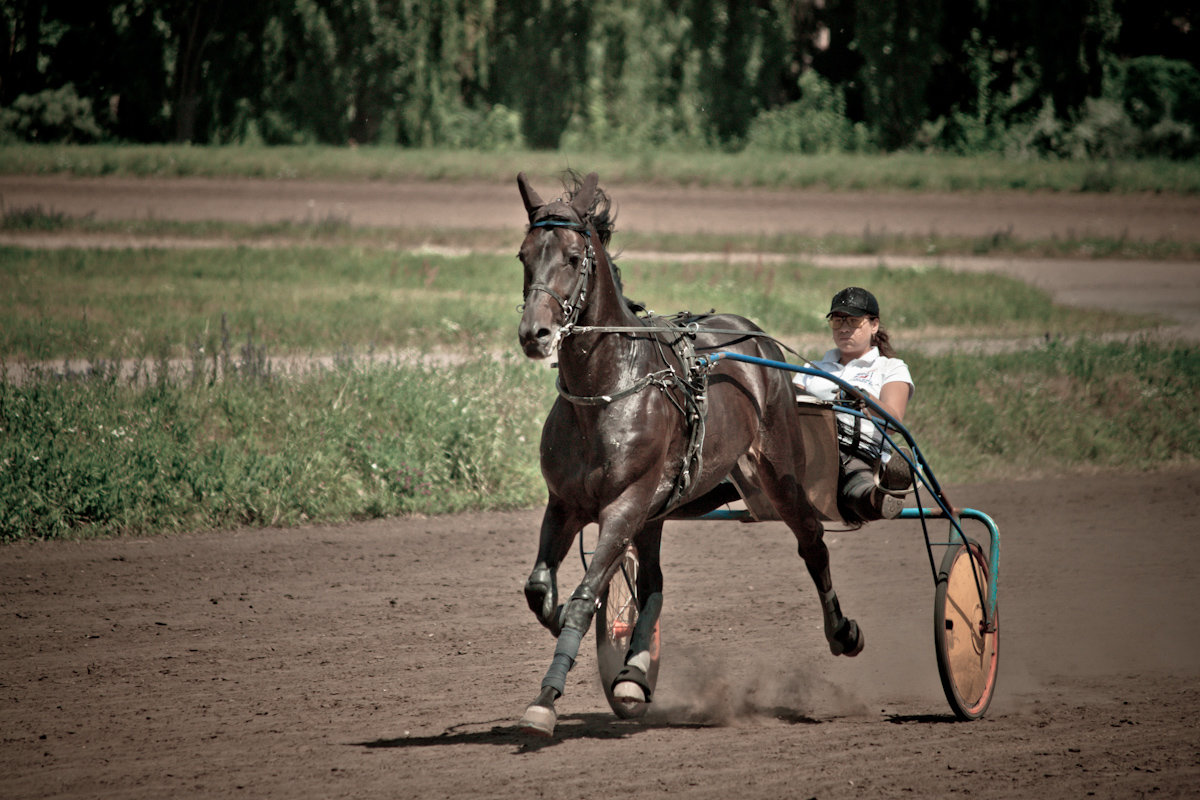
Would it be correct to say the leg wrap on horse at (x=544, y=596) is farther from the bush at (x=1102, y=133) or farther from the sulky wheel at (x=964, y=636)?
the bush at (x=1102, y=133)

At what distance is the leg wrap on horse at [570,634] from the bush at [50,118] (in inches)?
728

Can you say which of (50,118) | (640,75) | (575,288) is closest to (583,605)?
(575,288)

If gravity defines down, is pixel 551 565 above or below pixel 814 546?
above

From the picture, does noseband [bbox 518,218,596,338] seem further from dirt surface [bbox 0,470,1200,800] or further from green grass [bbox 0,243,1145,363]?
green grass [bbox 0,243,1145,363]

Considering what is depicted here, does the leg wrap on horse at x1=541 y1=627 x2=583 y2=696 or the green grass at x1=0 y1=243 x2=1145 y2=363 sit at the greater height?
the green grass at x1=0 y1=243 x2=1145 y2=363

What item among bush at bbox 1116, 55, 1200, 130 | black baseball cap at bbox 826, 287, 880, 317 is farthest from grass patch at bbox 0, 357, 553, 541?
bush at bbox 1116, 55, 1200, 130

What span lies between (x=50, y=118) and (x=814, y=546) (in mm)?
19238

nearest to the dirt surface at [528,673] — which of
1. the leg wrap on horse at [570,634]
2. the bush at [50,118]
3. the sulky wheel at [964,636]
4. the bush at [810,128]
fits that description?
the sulky wheel at [964,636]

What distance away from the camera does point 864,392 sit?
589cm

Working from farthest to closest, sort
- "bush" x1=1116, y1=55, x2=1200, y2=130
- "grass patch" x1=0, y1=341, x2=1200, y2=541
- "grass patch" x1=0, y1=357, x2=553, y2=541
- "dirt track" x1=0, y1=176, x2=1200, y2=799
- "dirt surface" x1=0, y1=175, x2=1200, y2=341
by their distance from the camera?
1. "bush" x1=1116, y1=55, x2=1200, y2=130
2. "dirt surface" x1=0, y1=175, x2=1200, y2=341
3. "grass patch" x1=0, y1=341, x2=1200, y2=541
4. "grass patch" x1=0, y1=357, x2=553, y2=541
5. "dirt track" x1=0, y1=176, x2=1200, y2=799

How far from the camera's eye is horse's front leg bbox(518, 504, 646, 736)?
16.0 feet

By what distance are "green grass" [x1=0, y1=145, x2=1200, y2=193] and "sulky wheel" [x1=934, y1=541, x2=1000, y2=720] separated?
1742 centimetres

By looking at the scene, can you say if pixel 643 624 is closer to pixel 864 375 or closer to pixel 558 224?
pixel 864 375

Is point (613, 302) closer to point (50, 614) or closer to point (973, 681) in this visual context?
point (973, 681)
